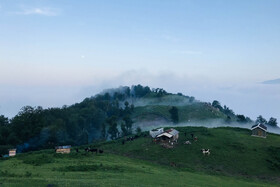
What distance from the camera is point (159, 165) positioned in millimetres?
50312

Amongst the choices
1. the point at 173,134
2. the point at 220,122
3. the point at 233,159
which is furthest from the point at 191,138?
the point at 220,122

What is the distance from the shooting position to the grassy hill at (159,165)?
106ft

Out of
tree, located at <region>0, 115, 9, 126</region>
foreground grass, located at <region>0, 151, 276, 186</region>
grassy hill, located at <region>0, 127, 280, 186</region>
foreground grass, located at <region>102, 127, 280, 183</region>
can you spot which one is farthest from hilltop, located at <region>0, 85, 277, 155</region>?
foreground grass, located at <region>0, 151, 276, 186</region>

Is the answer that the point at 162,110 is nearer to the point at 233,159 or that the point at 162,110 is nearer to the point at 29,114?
the point at 29,114

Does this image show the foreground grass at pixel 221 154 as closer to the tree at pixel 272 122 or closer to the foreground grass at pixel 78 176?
the foreground grass at pixel 78 176

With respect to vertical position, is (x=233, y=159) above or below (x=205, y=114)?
below

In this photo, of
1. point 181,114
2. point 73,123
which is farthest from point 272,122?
point 73,123

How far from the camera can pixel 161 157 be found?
55969 millimetres

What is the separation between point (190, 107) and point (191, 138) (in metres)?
110

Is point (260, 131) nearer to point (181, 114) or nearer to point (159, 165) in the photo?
point (159, 165)

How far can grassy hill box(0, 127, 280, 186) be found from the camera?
106ft

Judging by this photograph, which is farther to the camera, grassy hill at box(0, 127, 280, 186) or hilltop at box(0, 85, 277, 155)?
hilltop at box(0, 85, 277, 155)

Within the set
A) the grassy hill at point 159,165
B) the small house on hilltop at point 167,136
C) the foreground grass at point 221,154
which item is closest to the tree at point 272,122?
the foreground grass at point 221,154

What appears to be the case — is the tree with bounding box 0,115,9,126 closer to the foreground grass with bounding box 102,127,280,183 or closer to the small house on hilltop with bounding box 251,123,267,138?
the foreground grass with bounding box 102,127,280,183
